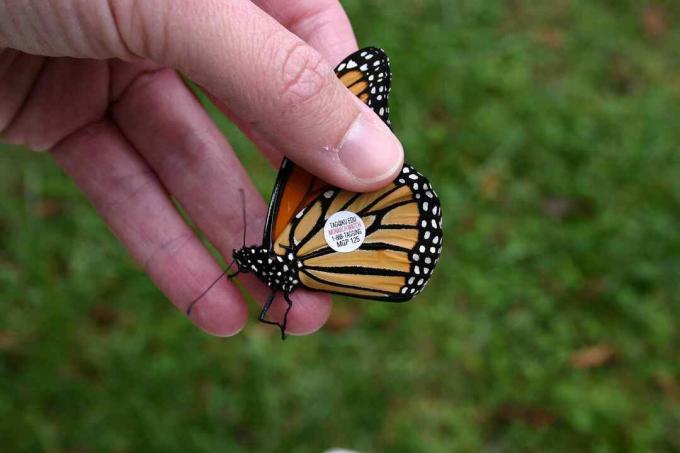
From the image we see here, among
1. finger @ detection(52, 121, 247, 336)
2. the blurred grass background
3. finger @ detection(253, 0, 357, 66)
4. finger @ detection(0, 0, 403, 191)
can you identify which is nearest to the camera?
finger @ detection(0, 0, 403, 191)

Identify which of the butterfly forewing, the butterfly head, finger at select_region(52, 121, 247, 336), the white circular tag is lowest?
finger at select_region(52, 121, 247, 336)

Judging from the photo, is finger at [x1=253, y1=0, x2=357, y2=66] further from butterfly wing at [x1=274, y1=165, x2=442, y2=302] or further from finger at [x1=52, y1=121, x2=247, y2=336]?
finger at [x1=52, y1=121, x2=247, y2=336]

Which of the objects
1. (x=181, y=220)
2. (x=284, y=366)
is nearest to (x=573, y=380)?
(x=284, y=366)

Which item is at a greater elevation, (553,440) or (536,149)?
(536,149)

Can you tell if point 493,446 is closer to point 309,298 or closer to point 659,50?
point 309,298

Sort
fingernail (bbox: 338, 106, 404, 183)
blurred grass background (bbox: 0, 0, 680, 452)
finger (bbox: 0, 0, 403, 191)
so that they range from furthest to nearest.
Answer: blurred grass background (bbox: 0, 0, 680, 452) < fingernail (bbox: 338, 106, 404, 183) < finger (bbox: 0, 0, 403, 191)

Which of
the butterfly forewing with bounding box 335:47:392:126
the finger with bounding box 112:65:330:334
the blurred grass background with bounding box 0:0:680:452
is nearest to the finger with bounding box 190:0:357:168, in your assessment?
the finger with bounding box 112:65:330:334
